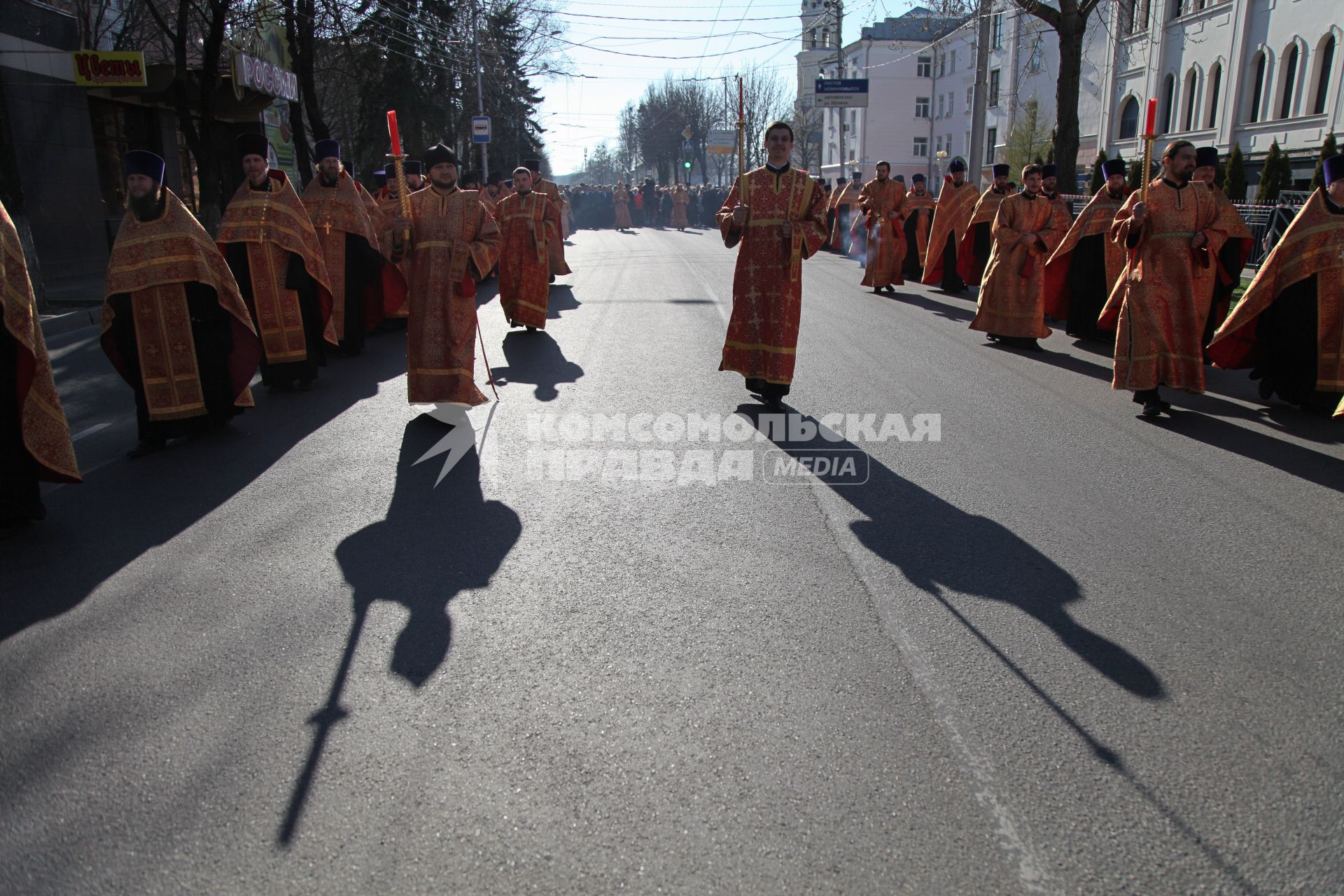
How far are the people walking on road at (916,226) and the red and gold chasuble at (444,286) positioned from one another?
1126 centimetres

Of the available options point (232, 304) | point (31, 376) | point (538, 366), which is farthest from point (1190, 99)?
point (31, 376)

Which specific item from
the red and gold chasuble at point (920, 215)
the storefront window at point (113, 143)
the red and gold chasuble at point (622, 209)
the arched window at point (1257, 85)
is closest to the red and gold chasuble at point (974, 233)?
the red and gold chasuble at point (920, 215)

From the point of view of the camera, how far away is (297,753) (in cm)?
298

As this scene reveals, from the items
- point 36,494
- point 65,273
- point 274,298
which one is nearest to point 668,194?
point 65,273

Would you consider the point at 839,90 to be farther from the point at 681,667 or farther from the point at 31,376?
the point at 681,667

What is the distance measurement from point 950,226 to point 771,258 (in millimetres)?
9088

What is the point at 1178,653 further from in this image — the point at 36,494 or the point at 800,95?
the point at 800,95

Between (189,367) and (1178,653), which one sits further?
(189,367)

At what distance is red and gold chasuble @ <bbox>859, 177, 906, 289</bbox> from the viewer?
16.4 metres

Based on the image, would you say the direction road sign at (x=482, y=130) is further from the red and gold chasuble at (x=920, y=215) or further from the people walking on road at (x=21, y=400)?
the people walking on road at (x=21, y=400)

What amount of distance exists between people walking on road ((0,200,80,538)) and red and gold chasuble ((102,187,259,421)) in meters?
1.28

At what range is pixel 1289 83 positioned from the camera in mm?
28594

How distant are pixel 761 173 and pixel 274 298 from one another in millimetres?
4110

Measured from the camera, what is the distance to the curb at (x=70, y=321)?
12562 mm
